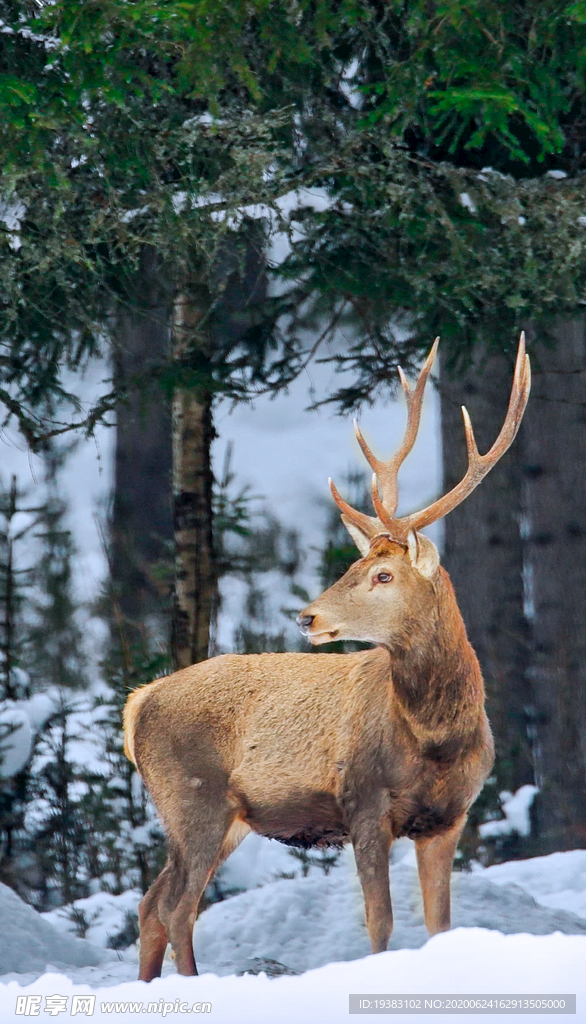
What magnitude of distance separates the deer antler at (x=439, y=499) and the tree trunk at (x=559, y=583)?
11.2 ft

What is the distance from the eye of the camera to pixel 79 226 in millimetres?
6441

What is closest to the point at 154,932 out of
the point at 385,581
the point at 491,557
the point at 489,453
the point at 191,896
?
the point at 191,896

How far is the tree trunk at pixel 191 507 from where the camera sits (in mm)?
7098

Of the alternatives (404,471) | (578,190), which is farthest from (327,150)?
(404,471)

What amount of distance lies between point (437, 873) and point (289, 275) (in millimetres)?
3376

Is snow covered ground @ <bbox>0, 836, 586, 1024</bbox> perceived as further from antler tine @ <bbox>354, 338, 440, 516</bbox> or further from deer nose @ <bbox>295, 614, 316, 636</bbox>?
antler tine @ <bbox>354, 338, 440, 516</bbox>

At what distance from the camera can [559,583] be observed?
8664mm

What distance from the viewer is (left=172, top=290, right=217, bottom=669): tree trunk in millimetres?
7098

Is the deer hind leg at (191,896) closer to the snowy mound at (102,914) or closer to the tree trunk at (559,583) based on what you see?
the snowy mound at (102,914)

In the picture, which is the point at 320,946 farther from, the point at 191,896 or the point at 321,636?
the point at 321,636

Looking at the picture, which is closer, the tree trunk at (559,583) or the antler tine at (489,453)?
the antler tine at (489,453)

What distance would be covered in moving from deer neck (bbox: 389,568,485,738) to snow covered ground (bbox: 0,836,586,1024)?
78 centimetres

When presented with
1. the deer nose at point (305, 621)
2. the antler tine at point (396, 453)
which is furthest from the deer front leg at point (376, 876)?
the antler tine at point (396, 453)

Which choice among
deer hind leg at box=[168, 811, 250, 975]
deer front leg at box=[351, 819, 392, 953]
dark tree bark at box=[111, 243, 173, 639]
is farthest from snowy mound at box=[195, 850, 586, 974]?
dark tree bark at box=[111, 243, 173, 639]
